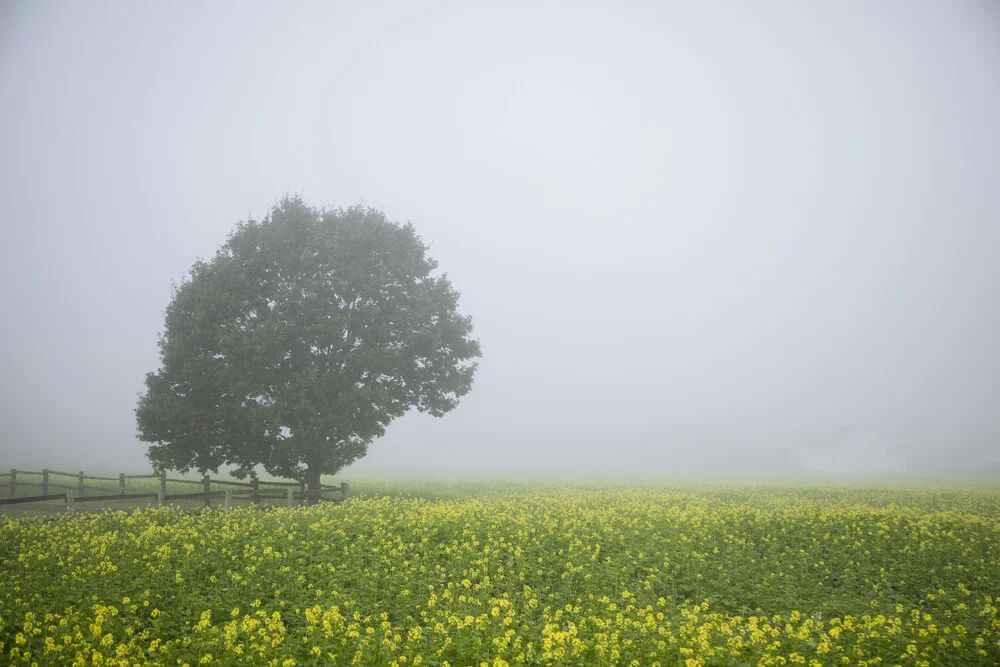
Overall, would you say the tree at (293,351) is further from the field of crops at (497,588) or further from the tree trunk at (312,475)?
the field of crops at (497,588)

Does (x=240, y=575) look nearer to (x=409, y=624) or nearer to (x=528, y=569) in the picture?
(x=409, y=624)

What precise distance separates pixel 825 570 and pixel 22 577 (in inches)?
794

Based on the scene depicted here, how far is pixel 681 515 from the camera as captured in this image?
19.7 metres

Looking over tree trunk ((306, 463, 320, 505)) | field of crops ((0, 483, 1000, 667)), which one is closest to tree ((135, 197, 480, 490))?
tree trunk ((306, 463, 320, 505))

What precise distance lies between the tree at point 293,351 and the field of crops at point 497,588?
6595 mm

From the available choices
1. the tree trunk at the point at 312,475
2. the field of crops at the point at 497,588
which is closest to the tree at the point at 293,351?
the tree trunk at the point at 312,475

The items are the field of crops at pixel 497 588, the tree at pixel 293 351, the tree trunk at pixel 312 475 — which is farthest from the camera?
the tree trunk at pixel 312 475

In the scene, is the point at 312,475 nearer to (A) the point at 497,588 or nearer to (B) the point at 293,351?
(B) the point at 293,351

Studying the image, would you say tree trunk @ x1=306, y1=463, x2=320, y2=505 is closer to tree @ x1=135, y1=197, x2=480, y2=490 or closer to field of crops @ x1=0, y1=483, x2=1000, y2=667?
tree @ x1=135, y1=197, x2=480, y2=490

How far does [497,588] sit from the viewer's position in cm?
1313

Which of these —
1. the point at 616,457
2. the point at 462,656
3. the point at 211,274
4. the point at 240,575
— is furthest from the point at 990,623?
the point at 616,457

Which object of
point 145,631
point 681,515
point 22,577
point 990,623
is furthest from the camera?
point 681,515

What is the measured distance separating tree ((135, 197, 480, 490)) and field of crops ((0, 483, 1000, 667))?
6595mm

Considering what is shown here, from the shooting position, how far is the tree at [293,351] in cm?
2581
